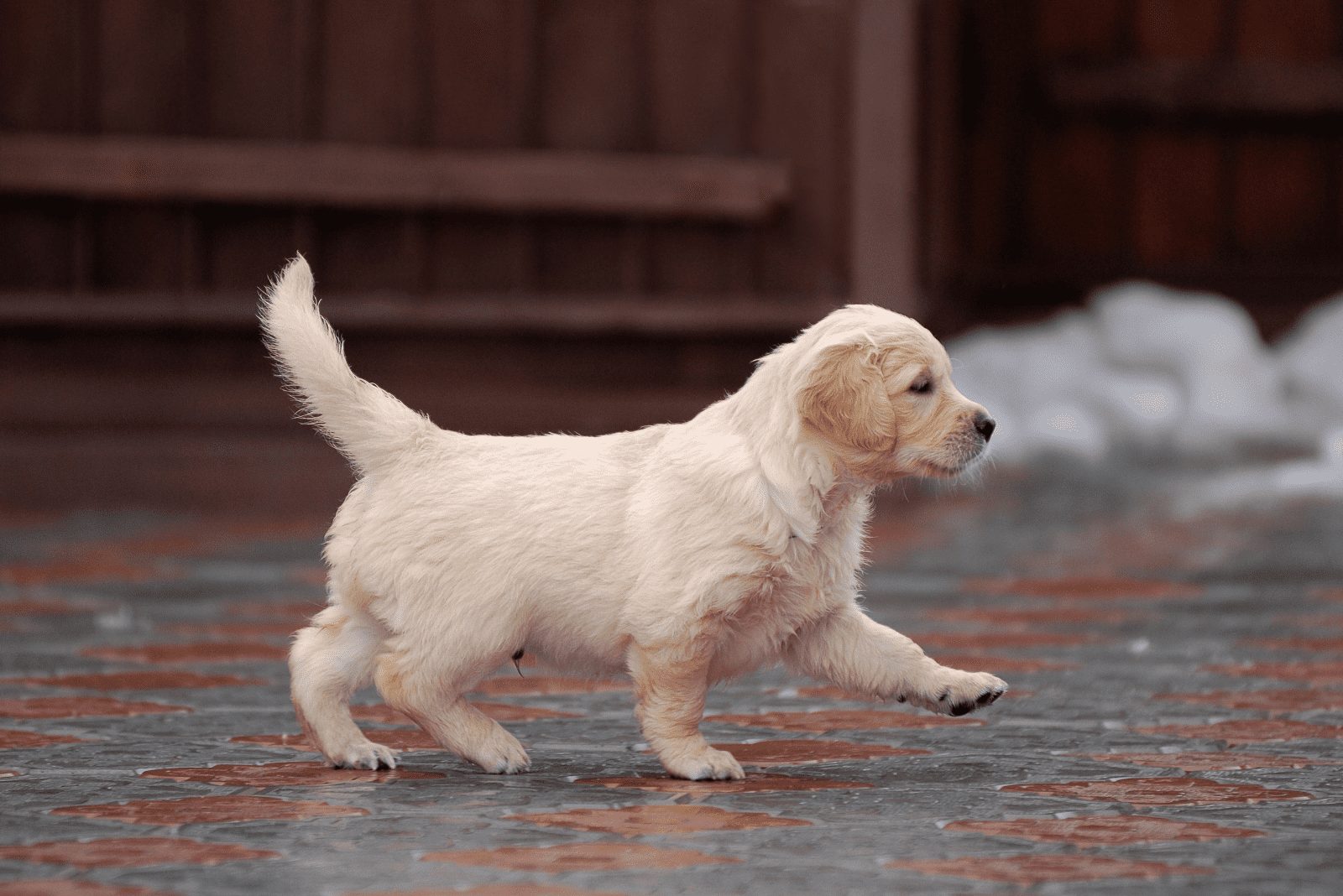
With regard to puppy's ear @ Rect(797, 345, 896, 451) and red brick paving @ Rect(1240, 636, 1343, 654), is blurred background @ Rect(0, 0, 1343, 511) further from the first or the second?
puppy's ear @ Rect(797, 345, 896, 451)

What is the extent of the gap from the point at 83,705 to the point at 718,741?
1.20 meters

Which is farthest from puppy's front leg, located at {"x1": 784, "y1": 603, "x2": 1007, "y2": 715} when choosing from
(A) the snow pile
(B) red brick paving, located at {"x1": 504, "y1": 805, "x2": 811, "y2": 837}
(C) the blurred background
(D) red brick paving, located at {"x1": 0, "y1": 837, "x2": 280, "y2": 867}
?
(A) the snow pile

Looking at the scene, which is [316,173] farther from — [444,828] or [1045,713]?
[444,828]

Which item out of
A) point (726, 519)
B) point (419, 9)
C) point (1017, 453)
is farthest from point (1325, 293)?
point (726, 519)

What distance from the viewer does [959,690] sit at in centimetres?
295

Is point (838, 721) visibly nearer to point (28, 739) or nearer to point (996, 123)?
point (28, 739)

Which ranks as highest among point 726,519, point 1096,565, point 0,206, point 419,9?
point 419,9

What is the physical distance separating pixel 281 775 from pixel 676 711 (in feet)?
2.01

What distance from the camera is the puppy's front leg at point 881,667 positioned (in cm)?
296

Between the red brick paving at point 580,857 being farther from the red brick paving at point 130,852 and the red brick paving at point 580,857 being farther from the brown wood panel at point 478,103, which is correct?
the brown wood panel at point 478,103

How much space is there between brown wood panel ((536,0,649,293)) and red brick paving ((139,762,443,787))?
221 inches

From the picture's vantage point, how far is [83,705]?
137 inches

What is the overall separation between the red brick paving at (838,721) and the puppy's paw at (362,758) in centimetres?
74

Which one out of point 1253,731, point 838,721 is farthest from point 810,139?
point 1253,731
